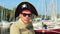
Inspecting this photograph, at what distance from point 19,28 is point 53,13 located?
24.8 feet

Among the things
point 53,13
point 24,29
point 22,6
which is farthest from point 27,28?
point 53,13

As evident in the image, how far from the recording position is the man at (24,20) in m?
1.29

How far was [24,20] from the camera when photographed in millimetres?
1318

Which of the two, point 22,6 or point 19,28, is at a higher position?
point 22,6

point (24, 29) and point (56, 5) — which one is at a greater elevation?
point (56, 5)

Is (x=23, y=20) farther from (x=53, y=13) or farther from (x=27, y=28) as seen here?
(x=53, y=13)

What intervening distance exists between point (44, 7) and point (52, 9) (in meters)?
0.75

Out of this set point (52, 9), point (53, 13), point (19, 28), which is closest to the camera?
point (19, 28)

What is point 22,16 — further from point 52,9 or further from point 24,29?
point 52,9

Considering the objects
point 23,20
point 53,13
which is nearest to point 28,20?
point 23,20

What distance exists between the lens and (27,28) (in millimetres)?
1326

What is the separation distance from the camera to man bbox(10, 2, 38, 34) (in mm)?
1293

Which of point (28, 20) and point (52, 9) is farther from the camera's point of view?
point (52, 9)

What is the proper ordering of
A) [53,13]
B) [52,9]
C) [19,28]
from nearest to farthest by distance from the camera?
[19,28], [53,13], [52,9]
